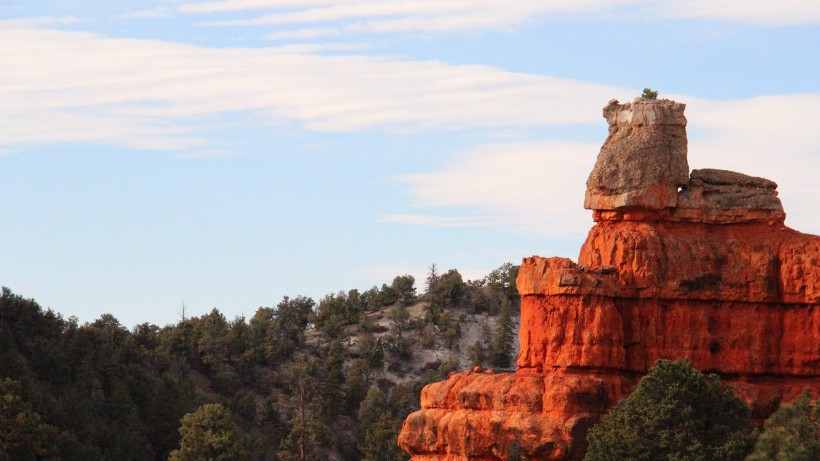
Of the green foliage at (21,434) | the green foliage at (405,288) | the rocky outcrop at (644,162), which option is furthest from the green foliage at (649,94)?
the green foliage at (405,288)

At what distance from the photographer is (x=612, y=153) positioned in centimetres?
6975

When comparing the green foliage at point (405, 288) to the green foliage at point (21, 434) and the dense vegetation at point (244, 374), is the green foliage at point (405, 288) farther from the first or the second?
the green foliage at point (21, 434)

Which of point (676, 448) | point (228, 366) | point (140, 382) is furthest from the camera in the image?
point (228, 366)

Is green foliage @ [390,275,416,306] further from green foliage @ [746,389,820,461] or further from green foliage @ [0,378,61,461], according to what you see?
green foliage @ [746,389,820,461]

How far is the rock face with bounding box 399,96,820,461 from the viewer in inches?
2638

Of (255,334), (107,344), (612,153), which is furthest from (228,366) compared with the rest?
(612,153)

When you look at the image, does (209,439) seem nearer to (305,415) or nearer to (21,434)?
(21,434)

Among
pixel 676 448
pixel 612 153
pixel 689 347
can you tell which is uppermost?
pixel 612 153

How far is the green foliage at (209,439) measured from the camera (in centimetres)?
8875

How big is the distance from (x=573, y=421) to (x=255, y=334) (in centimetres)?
7253

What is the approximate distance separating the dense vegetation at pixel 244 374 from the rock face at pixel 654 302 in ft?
84.3

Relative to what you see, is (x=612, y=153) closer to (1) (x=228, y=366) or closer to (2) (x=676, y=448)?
(2) (x=676, y=448)

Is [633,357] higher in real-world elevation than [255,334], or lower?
lower

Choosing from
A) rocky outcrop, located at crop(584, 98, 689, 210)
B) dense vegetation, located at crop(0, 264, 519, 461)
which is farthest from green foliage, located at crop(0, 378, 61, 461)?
rocky outcrop, located at crop(584, 98, 689, 210)
